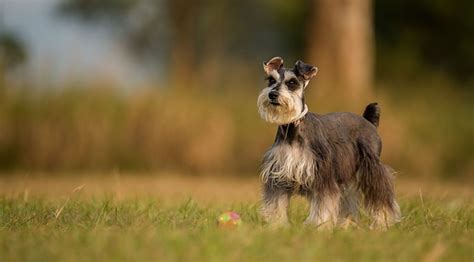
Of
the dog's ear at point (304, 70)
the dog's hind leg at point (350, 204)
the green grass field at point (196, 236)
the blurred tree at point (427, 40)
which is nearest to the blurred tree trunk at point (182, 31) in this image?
the blurred tree at point (427, 40)

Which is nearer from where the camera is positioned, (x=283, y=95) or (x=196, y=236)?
(x=196, y=236)

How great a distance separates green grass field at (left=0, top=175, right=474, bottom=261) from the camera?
5809mm

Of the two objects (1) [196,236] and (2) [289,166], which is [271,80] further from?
(1) [196,236]

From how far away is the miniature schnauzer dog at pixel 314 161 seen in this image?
7.12 metres

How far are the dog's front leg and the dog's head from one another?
62 centimetres

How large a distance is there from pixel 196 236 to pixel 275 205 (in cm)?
124

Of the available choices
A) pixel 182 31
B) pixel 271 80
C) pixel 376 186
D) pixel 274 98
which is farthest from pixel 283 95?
pixel 182 31

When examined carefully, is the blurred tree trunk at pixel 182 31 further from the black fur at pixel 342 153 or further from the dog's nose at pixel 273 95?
the dog's nose at pixel 273 95

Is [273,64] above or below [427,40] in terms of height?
below

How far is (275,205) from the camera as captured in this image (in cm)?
734

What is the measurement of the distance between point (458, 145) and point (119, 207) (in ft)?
34.0

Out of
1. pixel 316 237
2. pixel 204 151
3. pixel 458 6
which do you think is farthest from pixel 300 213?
pixel 458 6

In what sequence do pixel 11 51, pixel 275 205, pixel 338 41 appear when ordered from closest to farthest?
1. pixel 275 205
2. pixel 338 41
3. pixel 11 51

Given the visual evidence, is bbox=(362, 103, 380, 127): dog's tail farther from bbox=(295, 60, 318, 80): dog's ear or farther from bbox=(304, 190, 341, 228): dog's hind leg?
bbox=(304, 190, 341, 228): dog's hind leg
